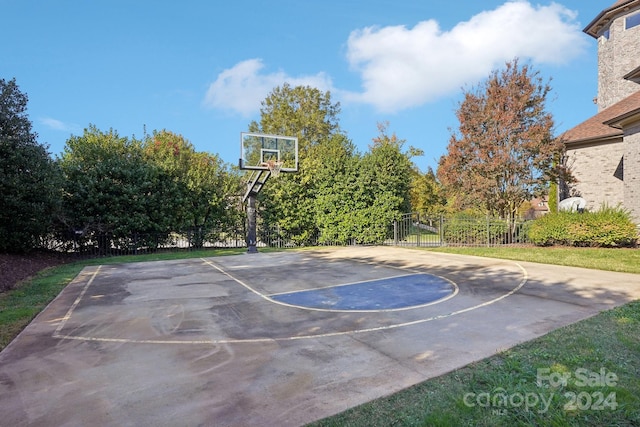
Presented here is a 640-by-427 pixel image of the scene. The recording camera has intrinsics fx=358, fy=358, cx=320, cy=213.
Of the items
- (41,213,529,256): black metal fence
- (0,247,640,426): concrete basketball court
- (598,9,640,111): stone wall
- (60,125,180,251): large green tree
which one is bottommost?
(0,247,640,426): concrete basketball court

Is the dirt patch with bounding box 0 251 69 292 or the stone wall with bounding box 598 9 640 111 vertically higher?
the stone wall with bounding box 598 9 640 111

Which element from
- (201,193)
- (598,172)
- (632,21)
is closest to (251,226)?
(201,193)

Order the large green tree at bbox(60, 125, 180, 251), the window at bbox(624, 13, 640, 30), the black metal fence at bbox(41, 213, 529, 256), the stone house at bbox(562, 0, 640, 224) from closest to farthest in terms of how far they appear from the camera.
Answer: the stone house at bbox(562, 0, 640, 224)
the large green tree at bbox(60, 125, 180, 251)
the black metal fence at bbox(41, 213, 529, 256)
the window at bbox(624, 13, 640, 30)

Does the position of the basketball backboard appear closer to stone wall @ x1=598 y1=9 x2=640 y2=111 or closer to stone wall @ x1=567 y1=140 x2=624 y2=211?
stone wall @ x1=567 y1=140 x2=624 y2=211

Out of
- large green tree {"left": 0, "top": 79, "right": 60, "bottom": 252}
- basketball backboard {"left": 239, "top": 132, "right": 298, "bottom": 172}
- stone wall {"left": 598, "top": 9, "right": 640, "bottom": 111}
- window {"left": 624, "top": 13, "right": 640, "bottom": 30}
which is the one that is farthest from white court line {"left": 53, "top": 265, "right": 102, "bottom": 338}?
window {"left": 624, "top": 13, "right": 640, "bottom": 30}

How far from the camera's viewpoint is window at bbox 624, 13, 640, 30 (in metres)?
20.5

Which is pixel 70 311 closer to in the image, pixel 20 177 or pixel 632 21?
pixel 20 177

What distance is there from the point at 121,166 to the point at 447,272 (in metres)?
15.0

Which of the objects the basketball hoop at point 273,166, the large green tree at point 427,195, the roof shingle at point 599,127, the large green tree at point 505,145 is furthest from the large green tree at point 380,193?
the large green tree at point 427,195

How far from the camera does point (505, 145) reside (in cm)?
1706

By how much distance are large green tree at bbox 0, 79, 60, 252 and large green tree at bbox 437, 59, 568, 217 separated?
1765 cm

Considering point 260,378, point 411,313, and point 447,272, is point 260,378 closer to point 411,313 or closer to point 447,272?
point 411,313

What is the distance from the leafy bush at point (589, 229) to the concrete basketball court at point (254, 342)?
18.0 ft

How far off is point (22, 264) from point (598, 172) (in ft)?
84.0
